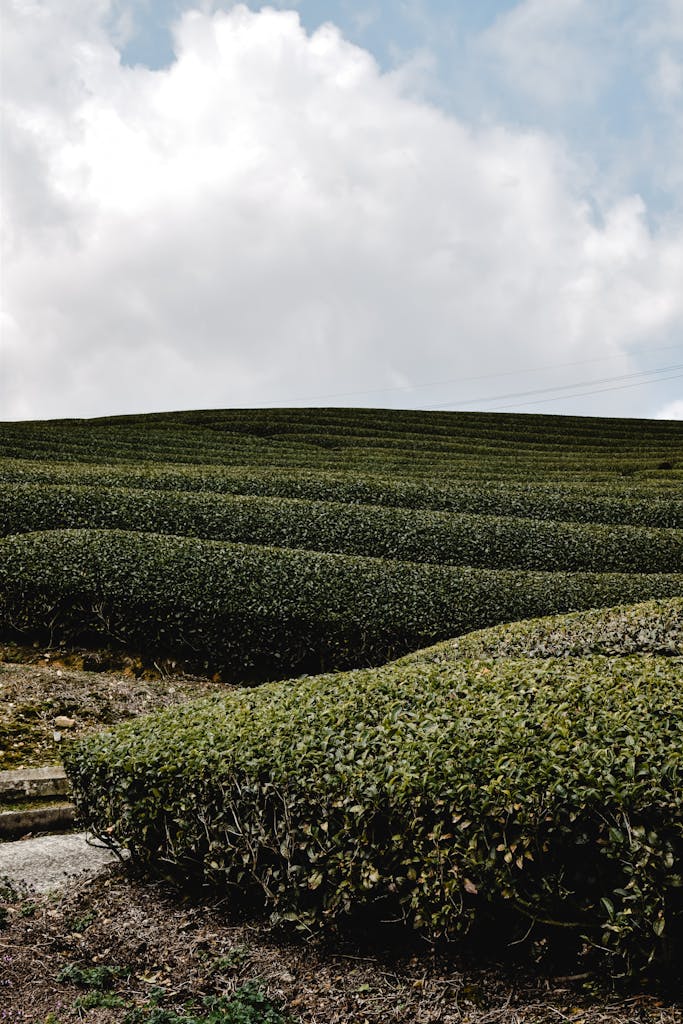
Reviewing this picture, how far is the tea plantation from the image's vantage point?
4676 millimetres

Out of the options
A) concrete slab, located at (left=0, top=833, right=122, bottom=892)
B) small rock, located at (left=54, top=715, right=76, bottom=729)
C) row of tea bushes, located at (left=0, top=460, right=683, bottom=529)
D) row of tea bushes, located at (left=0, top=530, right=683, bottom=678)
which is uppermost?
row of tea bushes, located at (left=0, top=460, right=683, bottom=529)

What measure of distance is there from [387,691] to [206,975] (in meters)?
2.45

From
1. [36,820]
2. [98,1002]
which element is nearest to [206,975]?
[98,1002]

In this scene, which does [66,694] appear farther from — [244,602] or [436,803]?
[436,803]

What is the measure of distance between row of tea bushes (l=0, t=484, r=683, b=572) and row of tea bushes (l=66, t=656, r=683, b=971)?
33.6 feet

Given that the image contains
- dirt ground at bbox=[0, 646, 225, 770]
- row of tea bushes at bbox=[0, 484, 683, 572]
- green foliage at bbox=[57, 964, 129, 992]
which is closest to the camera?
green foliage at bbox=[57, 964, 129, 992]

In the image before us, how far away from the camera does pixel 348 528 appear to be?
17406 millimetres

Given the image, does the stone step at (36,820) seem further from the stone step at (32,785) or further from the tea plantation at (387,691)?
the tea plantation at (387,691)

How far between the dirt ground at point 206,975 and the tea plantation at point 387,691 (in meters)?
0.22

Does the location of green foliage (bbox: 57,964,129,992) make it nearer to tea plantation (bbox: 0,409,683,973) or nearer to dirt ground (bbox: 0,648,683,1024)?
dirt ground (bbox: 0,648,683,1024)

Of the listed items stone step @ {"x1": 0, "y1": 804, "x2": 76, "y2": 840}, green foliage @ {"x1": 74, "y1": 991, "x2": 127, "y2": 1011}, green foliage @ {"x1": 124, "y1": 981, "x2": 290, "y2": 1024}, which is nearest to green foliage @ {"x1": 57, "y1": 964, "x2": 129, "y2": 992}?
green foliage @ {"x1": 74, "y1": 991, "x2": 127, "y2": 1011}

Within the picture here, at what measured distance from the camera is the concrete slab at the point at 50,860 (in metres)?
6.44

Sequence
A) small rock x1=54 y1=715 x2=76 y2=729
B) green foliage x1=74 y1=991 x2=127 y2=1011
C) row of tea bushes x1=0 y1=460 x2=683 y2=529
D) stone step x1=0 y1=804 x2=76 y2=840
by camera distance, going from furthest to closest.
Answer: row of tea bushes x1=0 y1=460 x2=683 y2=529, small rock x1=54 y1=715 x2=76 y2=729, stone step x1=0 y1=804 x2=76 y2=840, green foliage x1=74 y1=991 x2=127 y2=1011

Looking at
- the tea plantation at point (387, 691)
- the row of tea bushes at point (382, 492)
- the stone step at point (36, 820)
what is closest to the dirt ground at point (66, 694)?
the tea plantation at point (387, 691)
